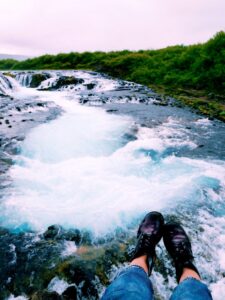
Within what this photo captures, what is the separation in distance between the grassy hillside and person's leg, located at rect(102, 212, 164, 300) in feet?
29.6

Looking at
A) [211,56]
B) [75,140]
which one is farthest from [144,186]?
[211,56]

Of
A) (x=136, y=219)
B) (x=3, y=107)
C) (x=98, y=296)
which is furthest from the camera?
(x=3, y=107)

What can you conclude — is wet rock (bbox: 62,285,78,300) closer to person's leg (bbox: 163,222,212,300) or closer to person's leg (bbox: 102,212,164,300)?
person's leg (bbox: 102,212,164,300)

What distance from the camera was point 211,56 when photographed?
1988 centimetres

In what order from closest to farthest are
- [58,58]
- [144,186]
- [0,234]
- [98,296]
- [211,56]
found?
[98,296] → [0,234] → [144,186] → [211,56] → [58,58]

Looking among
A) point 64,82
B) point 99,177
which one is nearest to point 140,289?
point 99,177

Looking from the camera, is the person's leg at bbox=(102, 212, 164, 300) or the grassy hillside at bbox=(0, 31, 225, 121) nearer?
the person's leg at bbox=(102, 212, 164, 300)

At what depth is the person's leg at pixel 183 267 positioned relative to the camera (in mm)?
2582

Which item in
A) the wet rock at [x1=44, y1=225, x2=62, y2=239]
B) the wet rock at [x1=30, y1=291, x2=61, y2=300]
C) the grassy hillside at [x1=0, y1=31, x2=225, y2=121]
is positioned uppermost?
the grassy hillside at [x1=0, y1=31, x2=225, y2=121]

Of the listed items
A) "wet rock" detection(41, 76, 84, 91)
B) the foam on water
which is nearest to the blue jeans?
the foam on water

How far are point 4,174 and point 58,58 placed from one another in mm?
32938

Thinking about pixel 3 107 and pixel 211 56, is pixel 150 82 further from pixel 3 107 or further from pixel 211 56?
pixel 3 107

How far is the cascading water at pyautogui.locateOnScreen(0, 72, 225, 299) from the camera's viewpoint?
4688 mm

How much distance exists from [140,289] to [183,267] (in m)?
0.93
